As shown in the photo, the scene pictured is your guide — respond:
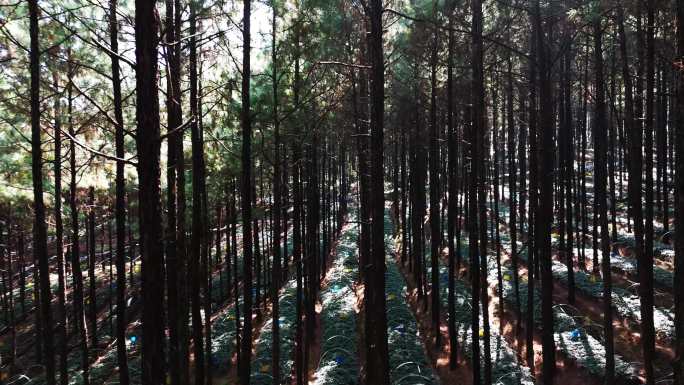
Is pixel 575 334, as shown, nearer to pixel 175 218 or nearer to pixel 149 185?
pixel 175 218

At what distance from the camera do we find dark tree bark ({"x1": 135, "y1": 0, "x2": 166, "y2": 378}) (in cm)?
411

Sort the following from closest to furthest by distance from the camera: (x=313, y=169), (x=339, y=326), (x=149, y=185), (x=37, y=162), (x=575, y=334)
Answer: (x=149, y=185)
(x=37, y=162)
(x=575, y=334)
(x=313, y=169)
(x=339, y=326)

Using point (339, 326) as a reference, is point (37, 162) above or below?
above

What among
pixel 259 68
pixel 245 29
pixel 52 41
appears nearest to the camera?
pixel 245 29

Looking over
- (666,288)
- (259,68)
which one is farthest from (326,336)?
(666,288)

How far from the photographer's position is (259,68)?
13117 millimetres

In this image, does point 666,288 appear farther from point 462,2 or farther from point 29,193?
point 29,193

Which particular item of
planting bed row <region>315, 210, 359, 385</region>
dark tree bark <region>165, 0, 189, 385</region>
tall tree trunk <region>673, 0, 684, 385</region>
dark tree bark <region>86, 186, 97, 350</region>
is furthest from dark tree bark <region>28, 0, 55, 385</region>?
tall tree trunk <region>673, 0, 684, 385</region>

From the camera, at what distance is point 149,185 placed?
4.22 m

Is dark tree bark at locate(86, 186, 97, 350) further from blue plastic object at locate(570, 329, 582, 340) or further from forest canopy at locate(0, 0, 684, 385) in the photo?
blue plastic object at locate(570, 329, 582, 340)

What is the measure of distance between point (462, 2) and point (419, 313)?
13150 mm

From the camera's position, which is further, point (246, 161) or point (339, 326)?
point (339, 326)

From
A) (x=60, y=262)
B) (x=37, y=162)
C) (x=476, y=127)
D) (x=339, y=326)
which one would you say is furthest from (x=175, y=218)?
(x=339, y=326)

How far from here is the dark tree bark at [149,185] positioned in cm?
411
